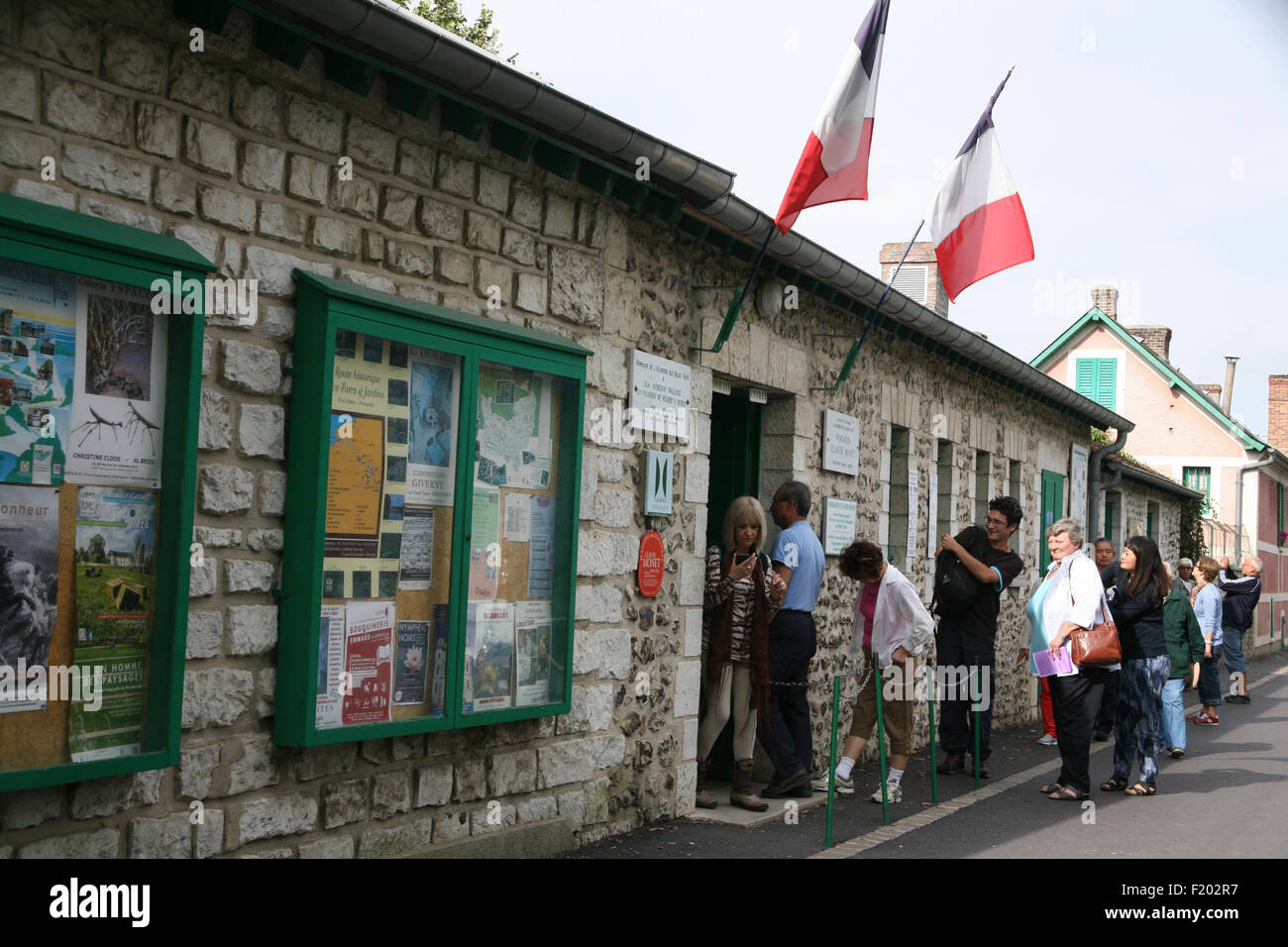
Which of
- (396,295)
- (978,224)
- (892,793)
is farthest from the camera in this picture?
(978,224)

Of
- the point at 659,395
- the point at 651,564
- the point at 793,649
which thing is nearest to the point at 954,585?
the point at 793,649

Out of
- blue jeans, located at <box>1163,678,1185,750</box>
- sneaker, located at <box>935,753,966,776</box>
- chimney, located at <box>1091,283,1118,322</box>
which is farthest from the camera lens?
chimney, located at <box>1091,283,1118,322</box>

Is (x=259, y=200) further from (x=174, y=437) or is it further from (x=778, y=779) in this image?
(x=778, y=779)

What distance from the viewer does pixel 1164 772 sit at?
10.3m

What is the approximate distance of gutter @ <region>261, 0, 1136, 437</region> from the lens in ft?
15.2

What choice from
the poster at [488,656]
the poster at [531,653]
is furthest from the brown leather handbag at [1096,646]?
the poster at [488,656]

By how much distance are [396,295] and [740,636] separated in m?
3.31

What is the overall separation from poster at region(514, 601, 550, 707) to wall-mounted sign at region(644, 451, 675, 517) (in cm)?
106

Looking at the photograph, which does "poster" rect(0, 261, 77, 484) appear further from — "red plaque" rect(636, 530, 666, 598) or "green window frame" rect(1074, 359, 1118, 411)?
"green window frame" rect(1074, 359, 1118, 411)

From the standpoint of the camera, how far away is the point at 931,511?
1195 centimetres

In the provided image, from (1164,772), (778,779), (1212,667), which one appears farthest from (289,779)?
(1212,667)

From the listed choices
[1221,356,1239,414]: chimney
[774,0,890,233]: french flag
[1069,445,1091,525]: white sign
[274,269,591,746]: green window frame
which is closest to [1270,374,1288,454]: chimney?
[1221,356,1239,414]: chimney

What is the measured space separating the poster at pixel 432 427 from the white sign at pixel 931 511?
7.01 meters

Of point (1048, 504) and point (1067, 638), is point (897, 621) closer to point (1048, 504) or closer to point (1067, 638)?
point (1067, 638)
